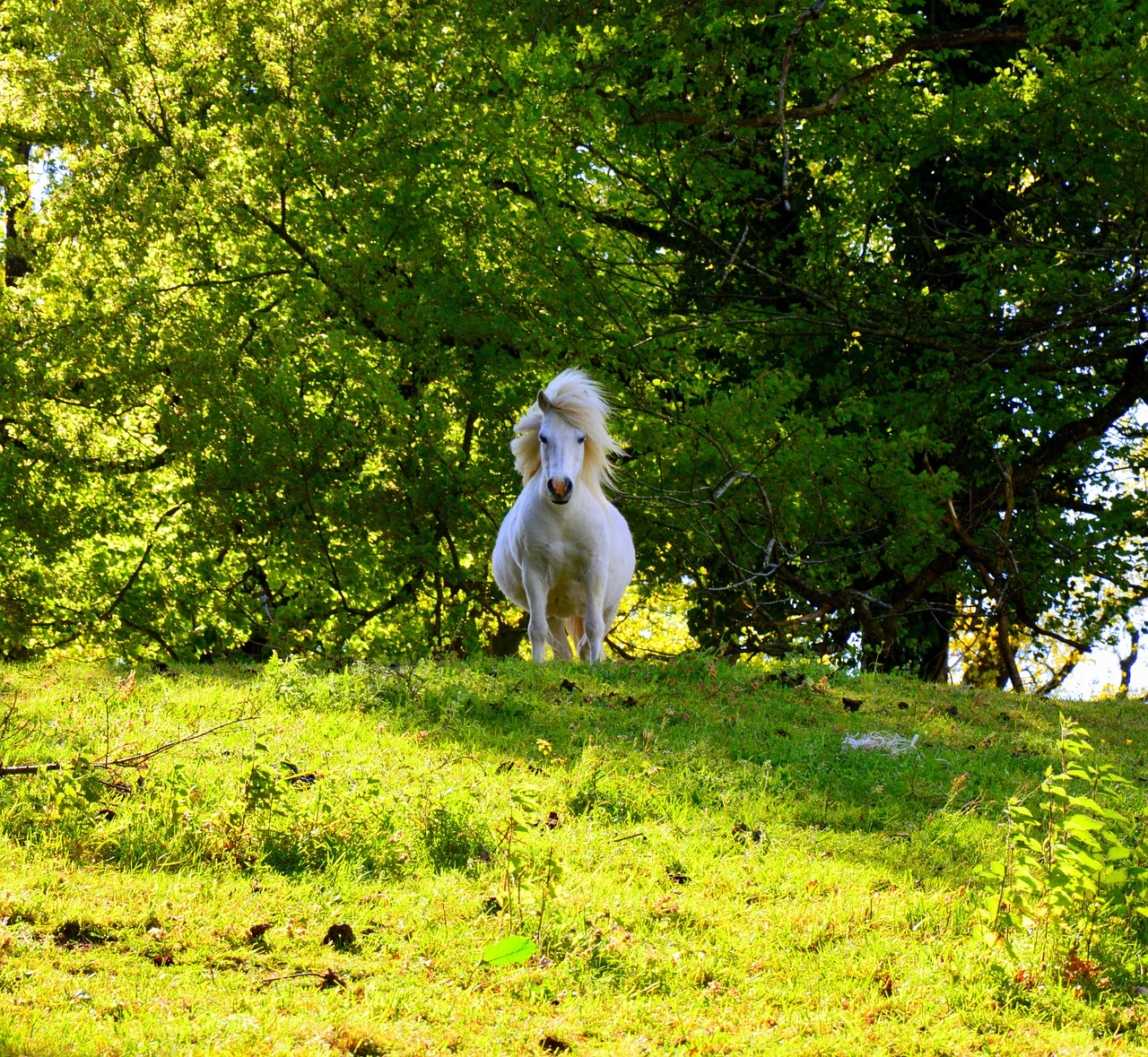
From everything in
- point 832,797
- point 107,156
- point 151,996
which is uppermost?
point 107,156

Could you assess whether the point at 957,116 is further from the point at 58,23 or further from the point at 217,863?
the point at 58,23

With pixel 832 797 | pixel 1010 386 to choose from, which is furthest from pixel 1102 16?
pixel 832 797

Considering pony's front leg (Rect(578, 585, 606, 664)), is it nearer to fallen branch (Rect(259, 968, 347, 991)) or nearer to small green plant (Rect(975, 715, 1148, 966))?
small green plant (Rect(975, 715, 1148, 966))

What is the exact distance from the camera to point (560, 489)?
1016 centimetres

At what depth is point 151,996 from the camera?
3.76 m

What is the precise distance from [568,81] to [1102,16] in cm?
650

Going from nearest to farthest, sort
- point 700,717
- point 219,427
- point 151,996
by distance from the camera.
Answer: point 151,996 < point 700,717 < point 219,427

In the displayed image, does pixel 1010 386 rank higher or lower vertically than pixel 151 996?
higher

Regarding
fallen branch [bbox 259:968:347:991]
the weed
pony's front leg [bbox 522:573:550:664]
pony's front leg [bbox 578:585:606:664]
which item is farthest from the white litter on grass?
fallen branch [bbox 259:968:347:991]

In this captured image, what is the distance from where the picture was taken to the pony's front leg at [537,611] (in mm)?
10797

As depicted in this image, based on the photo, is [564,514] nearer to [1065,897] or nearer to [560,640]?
[560,640]

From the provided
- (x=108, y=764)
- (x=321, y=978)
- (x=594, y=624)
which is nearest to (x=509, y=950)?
(x=321, y=978)

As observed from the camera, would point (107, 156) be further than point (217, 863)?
Yes

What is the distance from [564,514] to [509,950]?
21.7 feet
